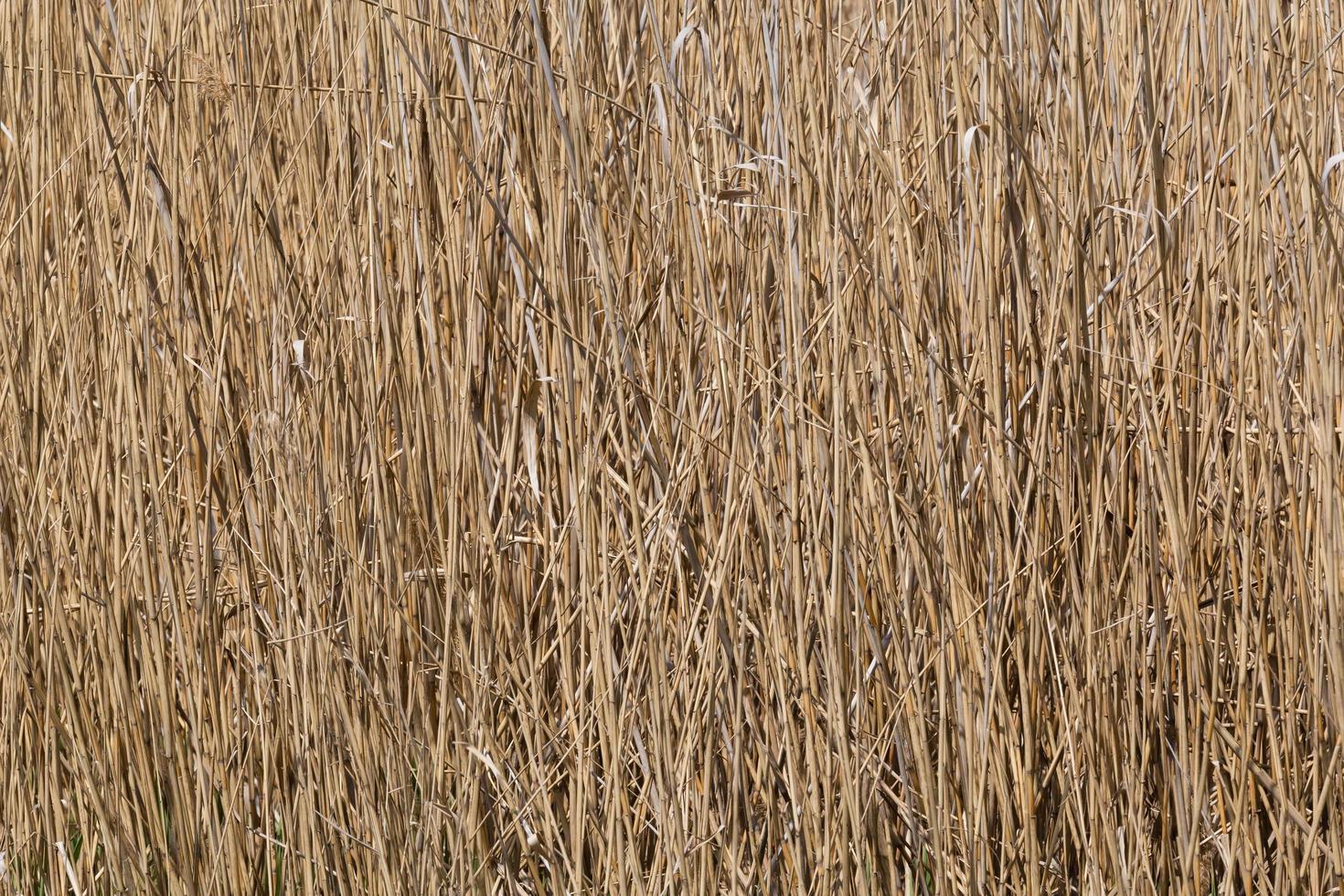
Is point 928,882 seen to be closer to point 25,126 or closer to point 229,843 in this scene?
point 229,843

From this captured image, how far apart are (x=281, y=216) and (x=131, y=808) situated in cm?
54

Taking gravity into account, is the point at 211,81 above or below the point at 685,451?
above

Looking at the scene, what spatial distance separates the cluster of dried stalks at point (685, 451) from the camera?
0.90 metres

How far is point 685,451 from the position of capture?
950 mm

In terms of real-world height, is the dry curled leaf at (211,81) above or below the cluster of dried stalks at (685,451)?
above

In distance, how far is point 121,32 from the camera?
4.37 ft

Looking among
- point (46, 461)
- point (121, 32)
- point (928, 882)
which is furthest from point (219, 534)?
point (928, 882)

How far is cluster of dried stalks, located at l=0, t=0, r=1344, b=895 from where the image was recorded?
901mm

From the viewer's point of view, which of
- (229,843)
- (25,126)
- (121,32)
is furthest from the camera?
(121,32)

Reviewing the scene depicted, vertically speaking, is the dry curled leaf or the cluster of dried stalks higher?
the dry curled leaf

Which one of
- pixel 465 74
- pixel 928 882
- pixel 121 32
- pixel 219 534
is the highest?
pixel 121 32

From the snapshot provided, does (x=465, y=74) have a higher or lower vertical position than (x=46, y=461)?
higher

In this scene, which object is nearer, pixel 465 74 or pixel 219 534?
pixel 465 74

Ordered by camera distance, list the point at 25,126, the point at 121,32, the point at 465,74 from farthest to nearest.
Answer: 1. the point at 121,32
2. the point at 25,126
3. the point at 465,74
